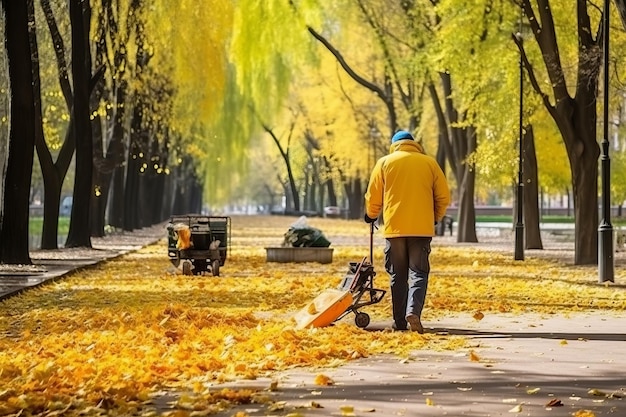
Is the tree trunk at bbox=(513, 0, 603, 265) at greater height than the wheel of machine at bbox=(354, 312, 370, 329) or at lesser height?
greater

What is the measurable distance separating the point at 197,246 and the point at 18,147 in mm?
3768

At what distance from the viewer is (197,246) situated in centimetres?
2344

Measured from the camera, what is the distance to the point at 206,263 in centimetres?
2386

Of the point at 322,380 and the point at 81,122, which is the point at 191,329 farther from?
the point at 81,122

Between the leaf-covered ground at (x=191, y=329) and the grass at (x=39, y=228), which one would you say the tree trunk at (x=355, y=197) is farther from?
the leaf-covered ground at (x=191, y=329)

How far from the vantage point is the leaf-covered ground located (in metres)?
8.51

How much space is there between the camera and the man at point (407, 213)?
12609 mm

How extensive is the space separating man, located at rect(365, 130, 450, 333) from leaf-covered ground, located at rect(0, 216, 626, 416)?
1.64 ft

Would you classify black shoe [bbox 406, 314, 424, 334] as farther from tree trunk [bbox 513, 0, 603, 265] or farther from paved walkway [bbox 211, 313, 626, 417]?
tree trunk [bbox 513, 0, 603, 265]

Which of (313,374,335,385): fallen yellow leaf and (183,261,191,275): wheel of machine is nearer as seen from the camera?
(313,374,335,385): fallen yellow leaf

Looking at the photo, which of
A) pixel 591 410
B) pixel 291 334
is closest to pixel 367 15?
pixel 291 334

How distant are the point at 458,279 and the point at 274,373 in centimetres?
1300

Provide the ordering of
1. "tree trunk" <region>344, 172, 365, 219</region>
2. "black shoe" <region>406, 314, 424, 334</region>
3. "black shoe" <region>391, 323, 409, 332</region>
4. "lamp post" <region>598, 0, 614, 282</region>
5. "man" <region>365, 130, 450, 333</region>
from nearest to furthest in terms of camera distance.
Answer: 1. "black shoe" <region>406, 314, 424, 334</region>
2. "man" <region>365, 130, 450, 333</region>
3. "black shoe" <region>391, 323, 409, 332</region>
4. "lamp post" <region>598, 0, 614, 282</region>
5. "tree trunk" <region>344, 172, 365, 219</region>

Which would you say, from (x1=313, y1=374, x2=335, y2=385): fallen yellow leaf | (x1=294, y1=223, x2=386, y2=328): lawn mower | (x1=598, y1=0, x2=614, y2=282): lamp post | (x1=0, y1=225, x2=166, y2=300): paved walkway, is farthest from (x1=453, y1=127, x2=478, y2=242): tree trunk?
(x1=313, y1=374, x2=335, y2=385): fallen yellow leaf
